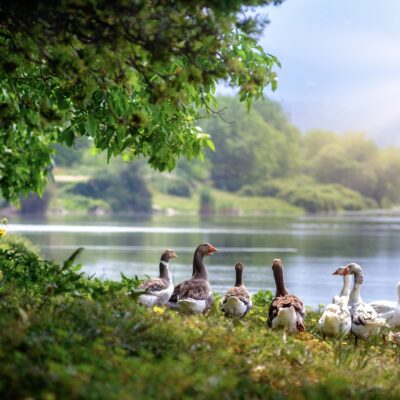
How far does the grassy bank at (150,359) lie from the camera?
237 inches

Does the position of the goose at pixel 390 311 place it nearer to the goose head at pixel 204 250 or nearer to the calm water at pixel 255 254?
the goose head at pixel 204 250

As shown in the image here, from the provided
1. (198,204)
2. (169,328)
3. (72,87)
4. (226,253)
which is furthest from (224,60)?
(198,204)

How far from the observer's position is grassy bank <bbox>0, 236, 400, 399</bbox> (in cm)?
602

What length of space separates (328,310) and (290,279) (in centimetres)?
1790

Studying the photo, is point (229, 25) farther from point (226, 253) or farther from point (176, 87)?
point (226, 253)

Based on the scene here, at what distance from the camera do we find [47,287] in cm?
818

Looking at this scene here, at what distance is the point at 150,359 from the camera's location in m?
6.98

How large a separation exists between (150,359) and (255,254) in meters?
31.3

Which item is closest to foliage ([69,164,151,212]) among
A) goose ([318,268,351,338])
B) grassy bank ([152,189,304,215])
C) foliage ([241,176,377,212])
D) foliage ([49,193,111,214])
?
foliage ([49,193,111,214])

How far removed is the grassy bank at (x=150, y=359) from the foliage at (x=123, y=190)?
94.3 m

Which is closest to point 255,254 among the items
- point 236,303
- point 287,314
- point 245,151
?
point 236,303

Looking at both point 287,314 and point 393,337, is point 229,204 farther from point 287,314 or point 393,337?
point 287,314

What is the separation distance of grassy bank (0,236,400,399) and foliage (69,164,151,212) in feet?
309

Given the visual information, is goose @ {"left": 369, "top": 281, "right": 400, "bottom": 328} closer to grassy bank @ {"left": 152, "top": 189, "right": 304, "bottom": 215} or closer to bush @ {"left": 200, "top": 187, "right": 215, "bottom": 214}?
grassy bank @ {"left": 152, "top": 189, "right": 304, "bottom": 215}
